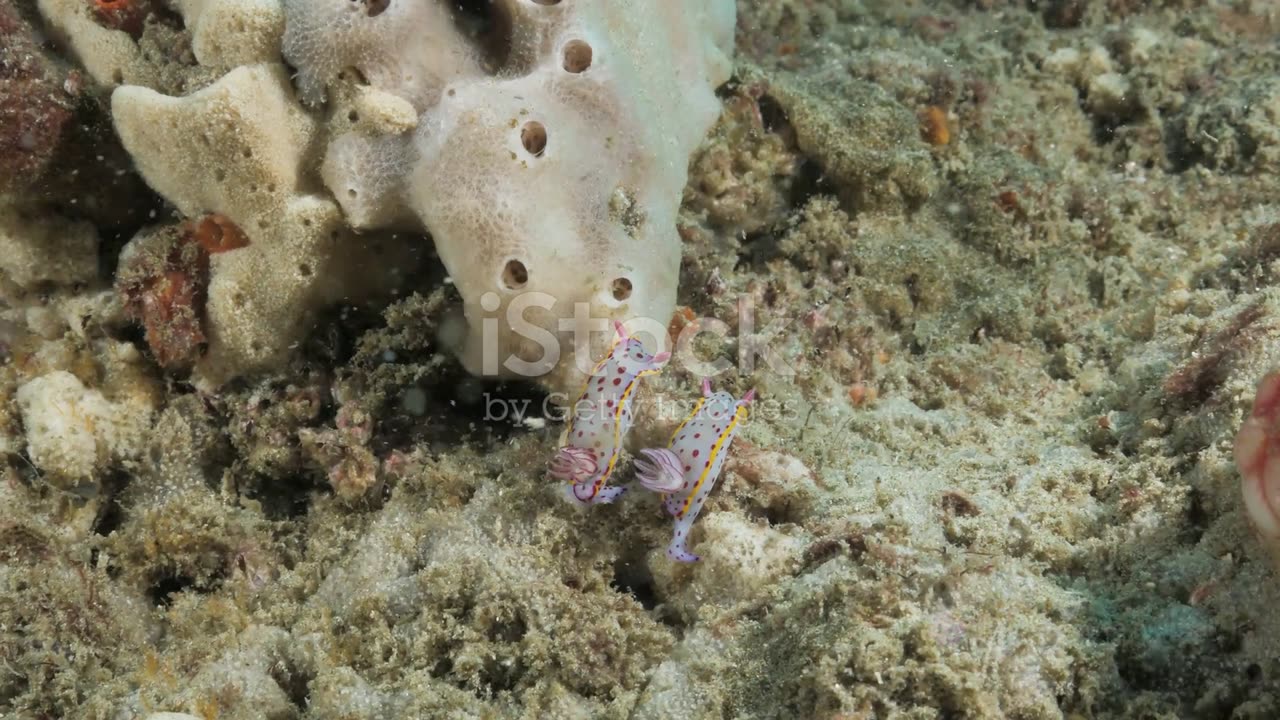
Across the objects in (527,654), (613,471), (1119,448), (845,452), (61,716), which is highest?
(1119,448)

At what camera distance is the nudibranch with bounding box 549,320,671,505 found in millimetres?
3062

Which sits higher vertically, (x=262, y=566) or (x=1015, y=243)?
(x=1015, y=243)

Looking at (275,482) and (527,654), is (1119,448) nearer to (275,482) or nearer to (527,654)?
(527,654)

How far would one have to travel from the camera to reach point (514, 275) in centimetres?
314

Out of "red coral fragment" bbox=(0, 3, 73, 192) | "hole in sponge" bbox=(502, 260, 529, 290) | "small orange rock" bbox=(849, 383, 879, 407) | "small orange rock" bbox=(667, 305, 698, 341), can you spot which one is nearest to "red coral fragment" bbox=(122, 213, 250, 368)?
"red coral fragment" bbox=(0, 3, 73, 192)

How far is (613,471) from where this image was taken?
10.7 ft

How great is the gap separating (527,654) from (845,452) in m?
1.52

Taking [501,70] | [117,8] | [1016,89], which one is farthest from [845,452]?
[117,8]

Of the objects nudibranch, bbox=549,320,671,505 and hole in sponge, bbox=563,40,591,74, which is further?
hole in sponge, bbox=563,40,591,74

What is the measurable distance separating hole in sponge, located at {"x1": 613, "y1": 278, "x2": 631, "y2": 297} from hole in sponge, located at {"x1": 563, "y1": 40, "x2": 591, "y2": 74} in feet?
2.75

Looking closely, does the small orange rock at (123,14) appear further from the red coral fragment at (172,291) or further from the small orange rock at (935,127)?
the small orange rock at (935,127)

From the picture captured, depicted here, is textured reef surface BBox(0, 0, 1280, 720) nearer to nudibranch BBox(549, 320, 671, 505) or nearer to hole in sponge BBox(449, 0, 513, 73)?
hole in sponge BBox(449, 0, 513, 73)

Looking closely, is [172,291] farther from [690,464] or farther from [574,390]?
[690,464]

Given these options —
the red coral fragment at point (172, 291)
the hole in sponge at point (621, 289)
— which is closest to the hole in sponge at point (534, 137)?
the hole in sponge at point (621, 289)
